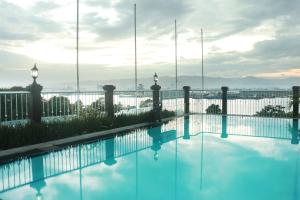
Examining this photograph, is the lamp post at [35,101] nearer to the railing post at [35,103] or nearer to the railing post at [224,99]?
the railing post at [35,103]

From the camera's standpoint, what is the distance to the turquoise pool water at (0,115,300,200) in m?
3.68

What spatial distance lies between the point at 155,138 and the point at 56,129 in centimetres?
262

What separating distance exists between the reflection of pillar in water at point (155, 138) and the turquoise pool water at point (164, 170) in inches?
0.8

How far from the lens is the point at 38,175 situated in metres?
4.46

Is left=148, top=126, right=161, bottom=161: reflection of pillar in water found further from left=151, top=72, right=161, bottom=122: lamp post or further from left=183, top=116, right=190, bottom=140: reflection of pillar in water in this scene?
left=151, top=72, right=161, bottom=122: lamp post

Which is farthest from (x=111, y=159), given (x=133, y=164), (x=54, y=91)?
(x=54, y=91)

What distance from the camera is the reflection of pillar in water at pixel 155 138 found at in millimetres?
6281

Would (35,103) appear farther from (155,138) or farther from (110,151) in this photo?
(155,138)

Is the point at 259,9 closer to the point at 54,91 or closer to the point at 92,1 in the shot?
the point at 92,1

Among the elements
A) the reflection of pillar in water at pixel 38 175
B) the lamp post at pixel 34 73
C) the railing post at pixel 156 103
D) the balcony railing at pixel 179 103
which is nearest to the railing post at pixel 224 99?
the balcony railing at pixel 179 103

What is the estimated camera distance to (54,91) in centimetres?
750

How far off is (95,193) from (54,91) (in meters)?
4.50

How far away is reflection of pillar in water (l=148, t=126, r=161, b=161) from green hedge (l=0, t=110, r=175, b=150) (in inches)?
32.3

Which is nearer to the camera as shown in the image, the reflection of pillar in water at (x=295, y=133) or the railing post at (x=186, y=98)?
the reflection of pillar in water at (x=295, y=133)
